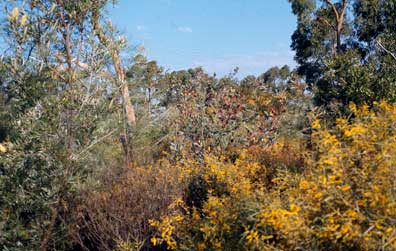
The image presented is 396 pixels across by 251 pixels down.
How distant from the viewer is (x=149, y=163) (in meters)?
6.65

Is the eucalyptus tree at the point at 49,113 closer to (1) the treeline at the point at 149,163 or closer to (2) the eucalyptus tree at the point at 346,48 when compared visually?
(1) the treeline at the point at 149,163

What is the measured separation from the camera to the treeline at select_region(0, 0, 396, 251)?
2.99 m

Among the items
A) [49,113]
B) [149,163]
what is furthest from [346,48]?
[49,113]

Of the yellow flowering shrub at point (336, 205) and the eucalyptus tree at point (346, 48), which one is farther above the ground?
the eucalyptus tree at point (346, 48)

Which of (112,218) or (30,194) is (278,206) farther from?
(30,194)

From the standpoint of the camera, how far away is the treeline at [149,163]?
299 centimetres

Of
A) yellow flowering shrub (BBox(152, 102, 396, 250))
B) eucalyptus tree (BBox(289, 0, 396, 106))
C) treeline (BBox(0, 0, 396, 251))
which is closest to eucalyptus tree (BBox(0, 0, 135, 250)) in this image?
treeline (BBox(0, 0, 396, 251))

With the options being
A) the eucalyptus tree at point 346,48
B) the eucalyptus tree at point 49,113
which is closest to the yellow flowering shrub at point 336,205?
the eucalyptus tree at point 49,113

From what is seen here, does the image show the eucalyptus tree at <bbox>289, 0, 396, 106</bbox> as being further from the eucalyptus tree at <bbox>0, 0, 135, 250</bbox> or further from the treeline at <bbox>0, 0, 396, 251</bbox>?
the eucalyptus tree at <bbox>0, 0, 135, 250</bbox>

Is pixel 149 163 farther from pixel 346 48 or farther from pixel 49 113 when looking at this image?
pixel 346 48

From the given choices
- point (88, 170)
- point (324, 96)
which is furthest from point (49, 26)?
point (324, 96)

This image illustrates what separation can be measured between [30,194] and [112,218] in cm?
89

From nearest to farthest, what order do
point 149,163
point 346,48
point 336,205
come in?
1. point 336,205
2. point 149,163
3. point 346,48

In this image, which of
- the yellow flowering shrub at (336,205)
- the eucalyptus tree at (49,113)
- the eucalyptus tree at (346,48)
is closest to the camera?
the yellow flowering shrub at (336,205)
